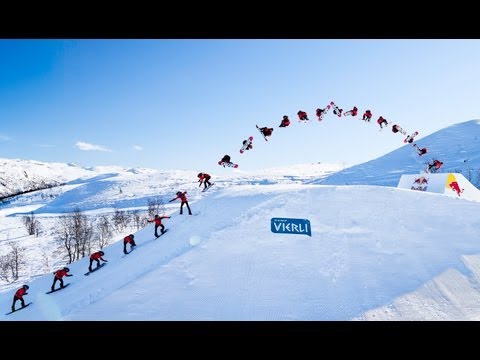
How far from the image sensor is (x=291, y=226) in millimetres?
10695

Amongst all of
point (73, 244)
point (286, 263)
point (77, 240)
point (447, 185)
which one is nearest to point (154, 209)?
point (73, 244)

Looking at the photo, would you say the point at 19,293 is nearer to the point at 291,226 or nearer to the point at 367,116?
the point at 291,226

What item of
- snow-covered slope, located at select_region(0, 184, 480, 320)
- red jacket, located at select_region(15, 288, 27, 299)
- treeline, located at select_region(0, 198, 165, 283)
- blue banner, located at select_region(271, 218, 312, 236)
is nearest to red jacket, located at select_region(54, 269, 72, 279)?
snow-covered slope, located at select_region(0, 184, 480, 320)

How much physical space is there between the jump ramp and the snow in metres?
3.46

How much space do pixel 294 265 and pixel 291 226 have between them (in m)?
1.90

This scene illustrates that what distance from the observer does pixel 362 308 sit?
7480 millimetres

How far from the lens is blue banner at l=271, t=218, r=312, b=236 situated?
10492 millimetres

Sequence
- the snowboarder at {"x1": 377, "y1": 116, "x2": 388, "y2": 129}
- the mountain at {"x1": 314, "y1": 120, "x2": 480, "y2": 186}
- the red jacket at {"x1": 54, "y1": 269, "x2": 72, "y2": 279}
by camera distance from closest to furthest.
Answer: the red jacket at {"x1": 54, "y1": 269, "x2": 72, "y2": 279}
the snowboarder at {"x1": 377, "y1": 116, "x2": 388, "y2": 129}
the mountain at {"x1": 314, "y1": 120, "x2": 480, "y2": 186}

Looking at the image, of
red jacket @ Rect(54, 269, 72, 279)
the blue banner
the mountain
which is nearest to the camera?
Result: the blue banner

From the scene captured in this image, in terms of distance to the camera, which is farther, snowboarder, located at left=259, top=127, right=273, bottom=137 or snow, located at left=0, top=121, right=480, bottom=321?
snowboarder, located at left=259, top=127, right=273, bottom=137

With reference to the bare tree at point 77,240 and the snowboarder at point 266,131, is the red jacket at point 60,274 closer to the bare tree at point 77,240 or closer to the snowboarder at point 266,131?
the snowboarder at point 266,131

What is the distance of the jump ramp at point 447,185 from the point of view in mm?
15038

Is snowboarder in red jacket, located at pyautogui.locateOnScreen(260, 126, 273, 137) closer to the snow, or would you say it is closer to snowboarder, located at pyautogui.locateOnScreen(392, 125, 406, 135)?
the snow
